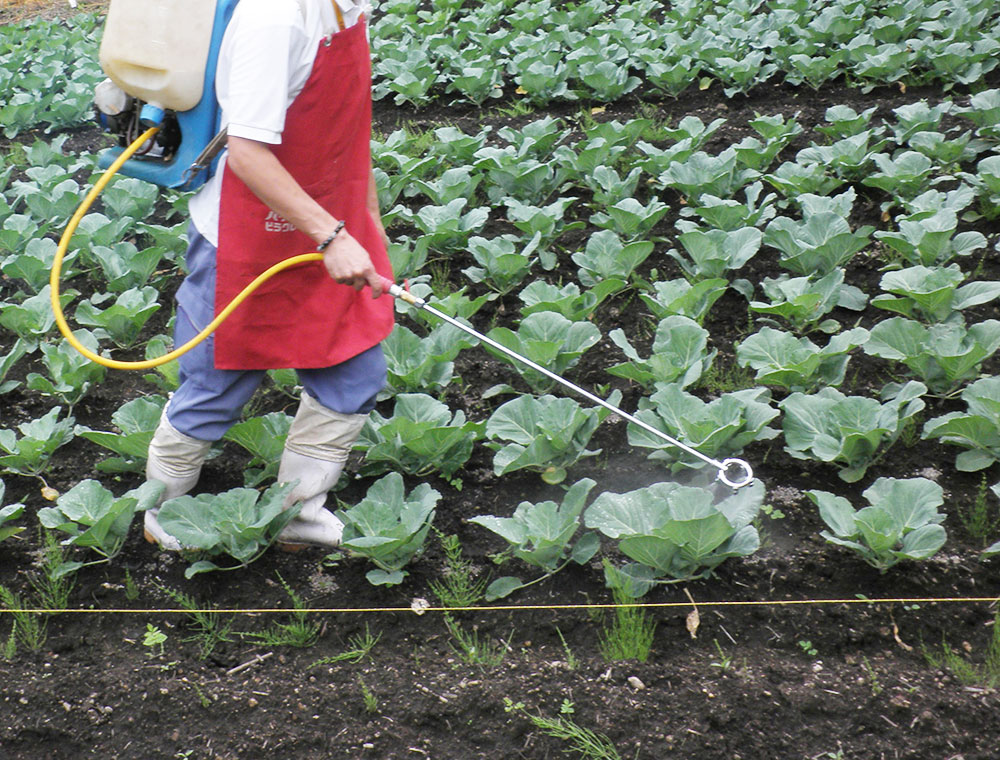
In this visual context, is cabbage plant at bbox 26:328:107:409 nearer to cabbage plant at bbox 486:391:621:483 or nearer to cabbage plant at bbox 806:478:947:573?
cabbage plant at bbox 486:391:621:483

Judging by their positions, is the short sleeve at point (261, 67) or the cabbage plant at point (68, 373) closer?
the short sleeve at point (261, 67)

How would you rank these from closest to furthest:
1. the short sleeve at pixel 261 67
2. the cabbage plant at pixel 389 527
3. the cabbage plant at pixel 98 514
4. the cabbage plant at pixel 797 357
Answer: the short sleeve at pixel 261 67 < the cabbage plant at pixel 389 527 < the cabbage plant at pixel 98 514 < the cabbage plant at pixel 797 357

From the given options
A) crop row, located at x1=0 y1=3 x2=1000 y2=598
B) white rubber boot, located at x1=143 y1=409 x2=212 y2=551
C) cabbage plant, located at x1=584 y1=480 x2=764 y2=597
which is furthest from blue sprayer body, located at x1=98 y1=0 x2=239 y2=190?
cabbage plant, located at x1=584 y1=480 x2=764 y2=597

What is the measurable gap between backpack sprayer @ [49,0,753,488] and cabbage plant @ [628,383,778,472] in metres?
0.20

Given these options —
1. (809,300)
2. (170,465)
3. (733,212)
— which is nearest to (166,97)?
(170,465)

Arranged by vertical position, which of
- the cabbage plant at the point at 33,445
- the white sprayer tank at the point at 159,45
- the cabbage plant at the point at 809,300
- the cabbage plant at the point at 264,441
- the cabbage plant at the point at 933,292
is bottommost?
the cabbage plant at the point at 33,445

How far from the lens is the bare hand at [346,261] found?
7.55ft

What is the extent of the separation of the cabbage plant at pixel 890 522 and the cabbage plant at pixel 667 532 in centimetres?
19

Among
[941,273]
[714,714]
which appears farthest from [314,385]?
[941,273]

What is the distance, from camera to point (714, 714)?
223 cm

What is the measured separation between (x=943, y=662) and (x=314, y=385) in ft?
5.33

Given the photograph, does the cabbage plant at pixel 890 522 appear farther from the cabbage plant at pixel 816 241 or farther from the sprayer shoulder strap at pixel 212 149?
the sprayer shoulder strap at pixel 212 149

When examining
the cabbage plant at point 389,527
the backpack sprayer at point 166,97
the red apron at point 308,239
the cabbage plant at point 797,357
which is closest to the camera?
the backpack sprayer at point 166,97

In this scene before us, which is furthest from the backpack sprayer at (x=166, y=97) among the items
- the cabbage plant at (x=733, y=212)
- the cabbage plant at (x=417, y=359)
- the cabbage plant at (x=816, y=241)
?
the cabbage plant at (x=733, y=212)
